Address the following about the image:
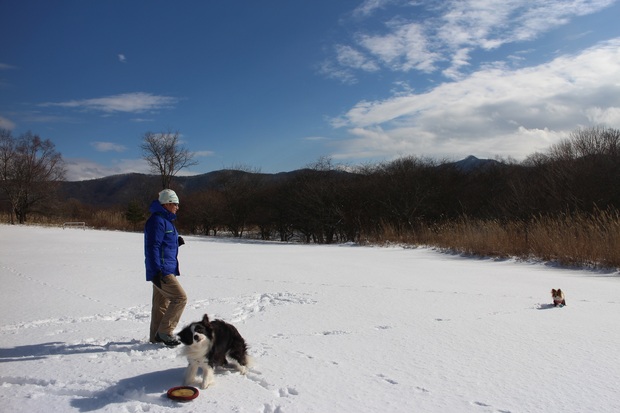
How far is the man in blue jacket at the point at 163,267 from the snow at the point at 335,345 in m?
0.20

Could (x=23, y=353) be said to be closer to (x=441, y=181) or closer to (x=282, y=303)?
(x=282, y=303)

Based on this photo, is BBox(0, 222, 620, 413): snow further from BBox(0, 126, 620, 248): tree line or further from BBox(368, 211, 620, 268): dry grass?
BBox(0, 126, 620, 248): tree line

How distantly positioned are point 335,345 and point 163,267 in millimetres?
1602

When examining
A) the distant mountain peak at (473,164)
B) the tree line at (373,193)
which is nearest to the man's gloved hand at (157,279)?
the tree line at (373,193)

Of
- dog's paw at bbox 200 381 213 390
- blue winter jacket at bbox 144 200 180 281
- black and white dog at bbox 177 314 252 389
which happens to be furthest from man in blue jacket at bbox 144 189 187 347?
dog's paw at bbox 200 381 213 390

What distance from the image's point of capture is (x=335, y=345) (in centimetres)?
345

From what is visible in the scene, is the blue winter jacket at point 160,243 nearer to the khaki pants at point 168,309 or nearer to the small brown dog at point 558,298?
the khaki pants at point 168,309

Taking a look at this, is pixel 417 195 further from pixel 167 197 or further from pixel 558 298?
pixel 167 197

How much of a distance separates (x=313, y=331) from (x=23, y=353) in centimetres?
240

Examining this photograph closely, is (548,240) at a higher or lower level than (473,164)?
lower

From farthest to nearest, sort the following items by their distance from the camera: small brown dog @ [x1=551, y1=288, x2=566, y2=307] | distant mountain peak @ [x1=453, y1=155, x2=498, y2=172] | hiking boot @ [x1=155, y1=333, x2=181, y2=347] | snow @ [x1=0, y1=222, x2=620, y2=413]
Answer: distant mountain peak @ [x1=453, y1=155, x2=498, y2=172], small brown dog @ [x1=551, y1=288, x2=566, y2=307], hiking boot @ [x1=155, y1=333, x2=181, y2=347], snow @ [x1=0, y1=222, x2=620, y2=413]

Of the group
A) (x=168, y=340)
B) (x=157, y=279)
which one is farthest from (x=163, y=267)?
(x=168, y=340)

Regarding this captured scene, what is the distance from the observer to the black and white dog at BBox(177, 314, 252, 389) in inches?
105

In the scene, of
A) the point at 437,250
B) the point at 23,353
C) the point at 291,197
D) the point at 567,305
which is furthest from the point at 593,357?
the point at 291,197
